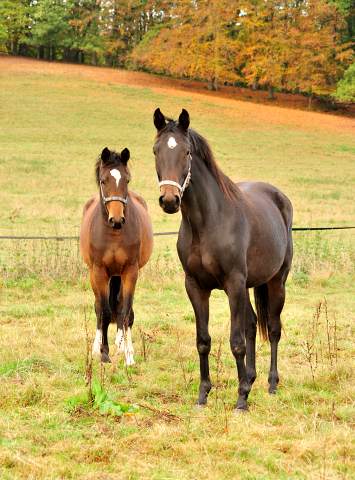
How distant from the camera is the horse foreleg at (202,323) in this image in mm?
4055

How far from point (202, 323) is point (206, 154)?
4.52 ft

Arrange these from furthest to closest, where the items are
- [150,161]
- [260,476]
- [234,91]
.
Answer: [234,91] < [150,161] < [260,476]

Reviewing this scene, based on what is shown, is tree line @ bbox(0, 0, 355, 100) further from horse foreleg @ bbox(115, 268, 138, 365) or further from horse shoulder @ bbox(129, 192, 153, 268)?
horse foreleg @ bbox(115, 268, 138, 365)

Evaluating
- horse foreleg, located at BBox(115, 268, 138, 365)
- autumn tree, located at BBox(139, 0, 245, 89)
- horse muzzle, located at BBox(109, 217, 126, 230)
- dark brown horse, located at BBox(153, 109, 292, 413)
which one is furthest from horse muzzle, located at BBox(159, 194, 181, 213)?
autumn tree, located at BBox(139, 0, 245, 89)

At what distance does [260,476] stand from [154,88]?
43.7m

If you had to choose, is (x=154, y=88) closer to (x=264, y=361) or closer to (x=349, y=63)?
(x=349, y=63)

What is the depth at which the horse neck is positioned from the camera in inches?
153

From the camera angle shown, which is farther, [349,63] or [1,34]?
[1,34]

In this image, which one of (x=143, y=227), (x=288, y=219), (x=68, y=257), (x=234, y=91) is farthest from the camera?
(x=234, y=91)

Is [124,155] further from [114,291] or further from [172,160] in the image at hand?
[172,160]

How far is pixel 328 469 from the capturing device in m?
2.86

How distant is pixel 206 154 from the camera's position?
398 centimetres

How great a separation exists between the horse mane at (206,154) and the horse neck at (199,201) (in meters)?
0.06

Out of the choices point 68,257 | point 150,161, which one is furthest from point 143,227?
point 150,161
